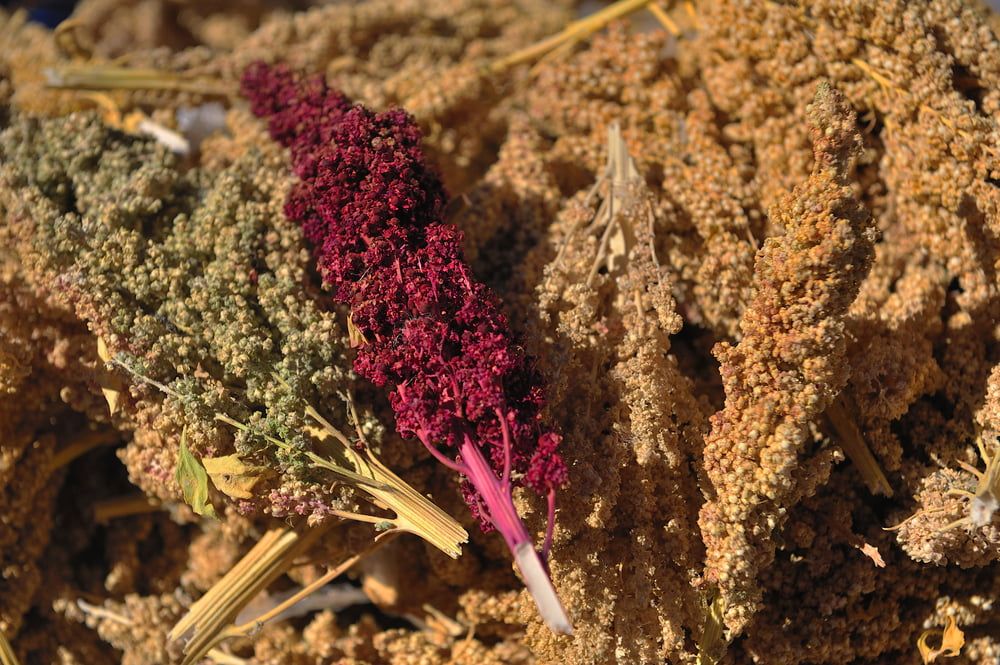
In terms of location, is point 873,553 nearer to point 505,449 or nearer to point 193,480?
point 505,449

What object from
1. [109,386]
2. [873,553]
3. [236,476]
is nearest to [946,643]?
[873,553]

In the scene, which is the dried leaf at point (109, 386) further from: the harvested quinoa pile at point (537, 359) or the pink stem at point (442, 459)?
the pink stem at point (442, 459)

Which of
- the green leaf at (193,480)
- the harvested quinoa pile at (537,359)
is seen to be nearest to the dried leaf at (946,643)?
the harvested quinoa pile at (537,359)

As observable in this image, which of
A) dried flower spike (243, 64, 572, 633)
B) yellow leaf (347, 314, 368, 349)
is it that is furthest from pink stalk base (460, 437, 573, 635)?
yellow leaf (347, 314, 368, 349)

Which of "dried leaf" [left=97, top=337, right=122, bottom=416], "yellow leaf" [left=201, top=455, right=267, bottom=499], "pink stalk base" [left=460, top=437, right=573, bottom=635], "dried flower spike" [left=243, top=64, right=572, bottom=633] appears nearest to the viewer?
"pink stalk base" [left=460, top=437, right=573, bottom=635]

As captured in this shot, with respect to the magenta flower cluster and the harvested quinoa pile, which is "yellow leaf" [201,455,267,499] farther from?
the magenta flower cluster

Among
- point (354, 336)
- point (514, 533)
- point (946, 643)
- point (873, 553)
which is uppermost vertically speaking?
point (354, 336)

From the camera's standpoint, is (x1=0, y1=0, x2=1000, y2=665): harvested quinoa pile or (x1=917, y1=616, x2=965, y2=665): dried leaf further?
(x1=917, y1=616, x2=965, y2=665): dried leaf
